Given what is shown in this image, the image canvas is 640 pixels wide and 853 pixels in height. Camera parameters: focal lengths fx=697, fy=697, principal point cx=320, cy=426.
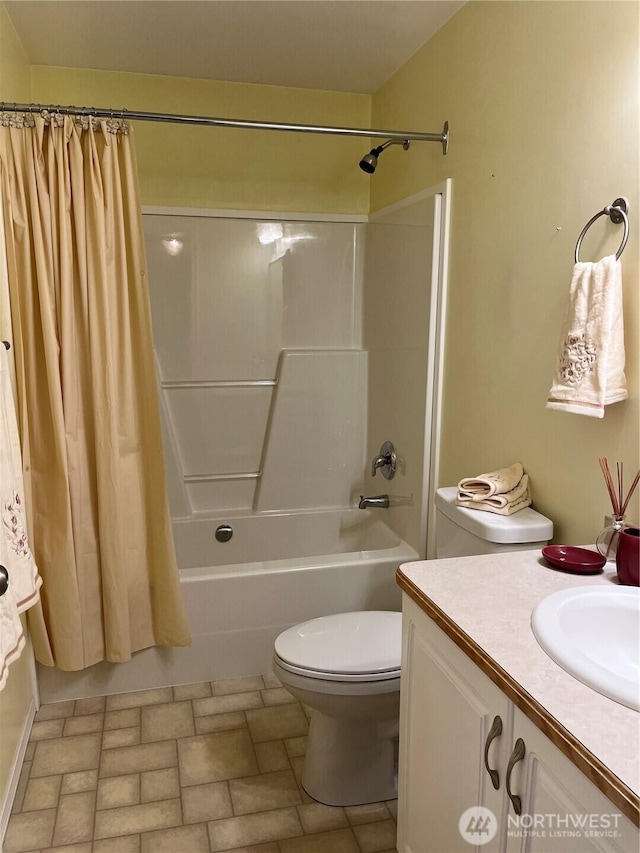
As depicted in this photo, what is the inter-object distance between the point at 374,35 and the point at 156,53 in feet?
2.84

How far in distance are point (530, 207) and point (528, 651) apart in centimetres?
128

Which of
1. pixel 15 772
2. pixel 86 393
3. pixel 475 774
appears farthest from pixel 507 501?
pixel 15 772

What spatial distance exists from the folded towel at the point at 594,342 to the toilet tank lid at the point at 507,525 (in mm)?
355

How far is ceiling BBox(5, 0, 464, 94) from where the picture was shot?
7.59 feet

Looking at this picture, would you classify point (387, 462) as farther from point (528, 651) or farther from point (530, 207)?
point (528, 651)

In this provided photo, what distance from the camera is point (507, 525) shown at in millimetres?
1803

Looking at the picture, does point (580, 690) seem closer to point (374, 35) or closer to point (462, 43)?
point (462, 43)

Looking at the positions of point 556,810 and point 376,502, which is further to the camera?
point 376,502

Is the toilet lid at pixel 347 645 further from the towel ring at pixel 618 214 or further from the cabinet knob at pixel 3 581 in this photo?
the towel ring at pixel 618 214

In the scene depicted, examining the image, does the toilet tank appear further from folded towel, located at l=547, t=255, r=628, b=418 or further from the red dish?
folded towel, located at l=547, t=255, r=628, b=418

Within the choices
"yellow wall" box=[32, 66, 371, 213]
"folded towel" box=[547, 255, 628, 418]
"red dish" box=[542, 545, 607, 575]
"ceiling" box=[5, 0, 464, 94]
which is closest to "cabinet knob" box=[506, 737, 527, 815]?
"red dish" box=[542, 545, 607, 575]

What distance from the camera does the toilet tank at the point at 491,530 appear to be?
1.79 meters

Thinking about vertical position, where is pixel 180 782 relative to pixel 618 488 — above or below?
below

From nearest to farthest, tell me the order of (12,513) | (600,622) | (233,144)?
(600,622) < (12,513) < (233,144)
